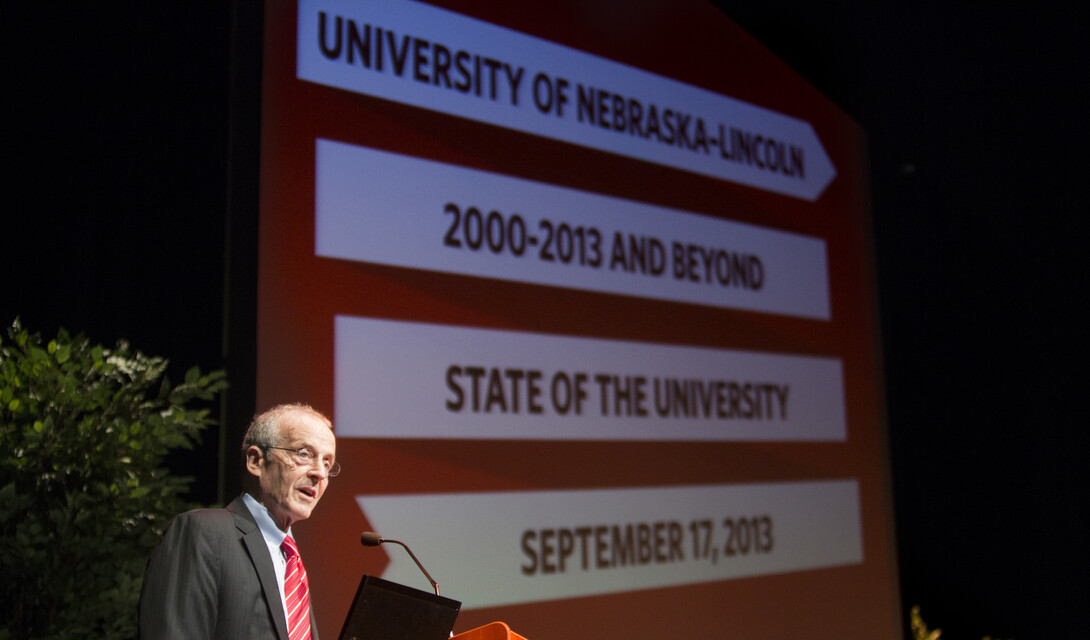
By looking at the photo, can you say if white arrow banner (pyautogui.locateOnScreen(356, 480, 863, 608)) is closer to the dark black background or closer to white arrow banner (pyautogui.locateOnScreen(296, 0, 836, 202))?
the dark black background

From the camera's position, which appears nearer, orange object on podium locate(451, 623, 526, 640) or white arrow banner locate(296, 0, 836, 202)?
orange object on podium locate(451, 623, 526, 640)

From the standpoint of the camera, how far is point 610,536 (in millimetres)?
3820

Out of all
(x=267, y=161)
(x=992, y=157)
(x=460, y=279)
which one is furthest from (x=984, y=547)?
(x=267, y=161)

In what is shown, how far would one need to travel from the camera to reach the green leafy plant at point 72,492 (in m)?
2.31

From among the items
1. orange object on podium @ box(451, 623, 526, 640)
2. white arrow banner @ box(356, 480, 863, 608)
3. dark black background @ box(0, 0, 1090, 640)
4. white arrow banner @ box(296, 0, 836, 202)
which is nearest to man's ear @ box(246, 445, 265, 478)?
orange object on podium @ box(451, 623, 526, 640)

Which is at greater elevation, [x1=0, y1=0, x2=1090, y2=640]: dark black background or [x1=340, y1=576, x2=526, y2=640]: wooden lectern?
[x1=0, y1=0, x2=1090, y2=640]: dark black background

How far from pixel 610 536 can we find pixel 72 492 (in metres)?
2.00

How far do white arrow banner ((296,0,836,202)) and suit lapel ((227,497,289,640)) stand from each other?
1.76 metres

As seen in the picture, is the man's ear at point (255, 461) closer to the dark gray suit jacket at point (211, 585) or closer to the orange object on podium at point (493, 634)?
the dark gray suit jacket at point (211, 585)

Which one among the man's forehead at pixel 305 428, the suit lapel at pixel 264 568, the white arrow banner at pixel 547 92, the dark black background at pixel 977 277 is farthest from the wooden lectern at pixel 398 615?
the dark black background at pixel 977 277

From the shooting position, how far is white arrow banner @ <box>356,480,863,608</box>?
3324 mm

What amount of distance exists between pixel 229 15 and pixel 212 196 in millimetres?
567

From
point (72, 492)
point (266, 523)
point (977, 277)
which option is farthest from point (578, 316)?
point (977, 277)

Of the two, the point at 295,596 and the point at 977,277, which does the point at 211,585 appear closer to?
the point at 295,596
